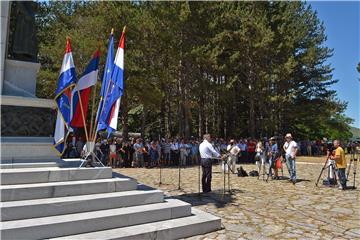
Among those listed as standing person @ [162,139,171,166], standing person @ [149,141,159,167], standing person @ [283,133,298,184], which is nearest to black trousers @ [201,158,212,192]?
standing person @ [283,133,298,184]

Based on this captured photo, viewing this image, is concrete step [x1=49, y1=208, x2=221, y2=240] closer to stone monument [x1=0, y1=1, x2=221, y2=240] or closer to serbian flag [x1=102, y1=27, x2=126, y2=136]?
stone monument [x1=0, y1=1, x2=221, y2=240]

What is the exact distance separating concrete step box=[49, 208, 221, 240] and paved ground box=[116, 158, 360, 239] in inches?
8.1

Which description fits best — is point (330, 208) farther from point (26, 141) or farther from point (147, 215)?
point (26, 141)

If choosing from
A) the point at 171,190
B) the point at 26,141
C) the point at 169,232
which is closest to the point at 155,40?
the point at 171,190

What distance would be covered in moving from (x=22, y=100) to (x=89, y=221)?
3.30m

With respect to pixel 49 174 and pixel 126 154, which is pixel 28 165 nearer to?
pixel 49 174

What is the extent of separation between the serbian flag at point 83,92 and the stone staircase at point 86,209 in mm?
1214

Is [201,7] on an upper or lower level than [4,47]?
upper

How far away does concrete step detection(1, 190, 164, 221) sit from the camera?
5.34 m

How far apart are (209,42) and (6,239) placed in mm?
24178

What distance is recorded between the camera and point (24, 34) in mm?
8047

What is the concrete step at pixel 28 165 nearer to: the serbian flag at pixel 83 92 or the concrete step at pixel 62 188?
the concrete step at pixel 62 188

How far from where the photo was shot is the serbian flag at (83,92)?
7544 millimetres

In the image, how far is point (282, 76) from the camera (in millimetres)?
29359
